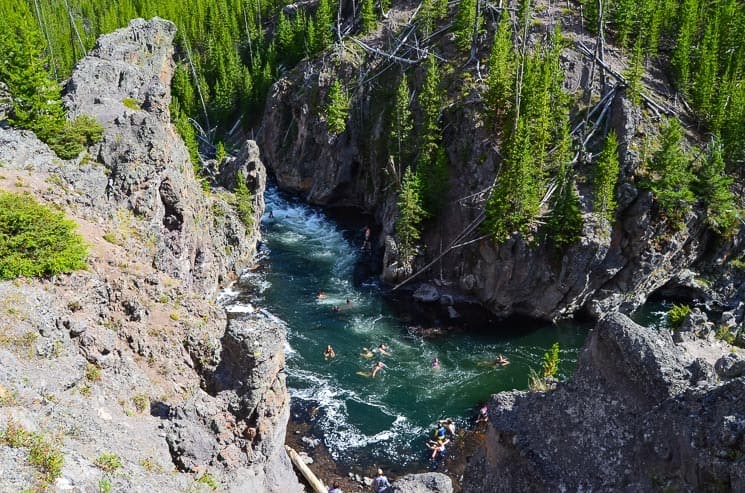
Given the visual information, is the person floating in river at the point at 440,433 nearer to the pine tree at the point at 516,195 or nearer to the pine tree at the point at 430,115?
the pine tree at the point at 516,195

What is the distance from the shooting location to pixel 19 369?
18391 millimetres

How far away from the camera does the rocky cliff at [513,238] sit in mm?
49219

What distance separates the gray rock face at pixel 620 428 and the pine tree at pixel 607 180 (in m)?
27.7

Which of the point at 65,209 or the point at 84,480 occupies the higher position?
the point at 65,209

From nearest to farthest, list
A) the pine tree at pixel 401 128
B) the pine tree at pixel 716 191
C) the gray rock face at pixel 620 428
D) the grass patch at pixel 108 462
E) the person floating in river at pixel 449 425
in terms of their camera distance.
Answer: the grass patch at pixel 108 462, the gray rock face at pixel 620 428, the person floating in river at pixel 449 425, the pine tree at pixel 716 191, the pine tree at pixel 401 128

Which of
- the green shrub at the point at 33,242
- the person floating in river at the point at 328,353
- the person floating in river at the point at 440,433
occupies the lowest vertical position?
the person floating in river at the point at 440,433

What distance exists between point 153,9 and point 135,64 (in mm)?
68084

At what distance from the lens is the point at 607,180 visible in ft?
152

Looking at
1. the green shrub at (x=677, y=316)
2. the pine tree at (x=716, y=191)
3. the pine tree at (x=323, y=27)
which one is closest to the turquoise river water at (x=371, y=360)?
the green shrub at (x=677, y=316)

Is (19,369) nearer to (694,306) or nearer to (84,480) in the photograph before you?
(84,480)

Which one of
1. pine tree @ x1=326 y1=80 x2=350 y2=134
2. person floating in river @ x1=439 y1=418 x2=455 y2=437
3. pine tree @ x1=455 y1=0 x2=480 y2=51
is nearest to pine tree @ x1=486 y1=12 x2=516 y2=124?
pine tree @ x1=455 y1=0 x2=480 y2=51

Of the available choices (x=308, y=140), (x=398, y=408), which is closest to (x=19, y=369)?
(x=398, y=408)

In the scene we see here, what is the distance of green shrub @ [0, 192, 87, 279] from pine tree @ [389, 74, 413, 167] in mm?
42634

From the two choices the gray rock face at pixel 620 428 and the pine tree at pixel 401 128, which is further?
the pine tree at pixel 401 128
